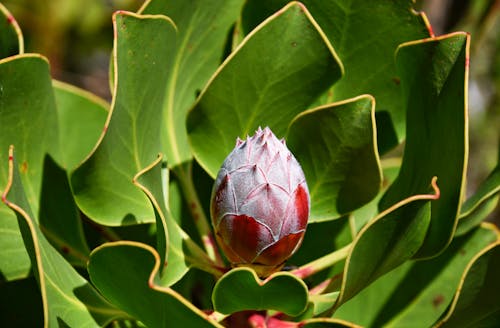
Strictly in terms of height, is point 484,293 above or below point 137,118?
below

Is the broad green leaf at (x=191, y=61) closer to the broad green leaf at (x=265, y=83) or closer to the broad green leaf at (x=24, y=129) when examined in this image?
the broad green leaf at (x=265, y=83)

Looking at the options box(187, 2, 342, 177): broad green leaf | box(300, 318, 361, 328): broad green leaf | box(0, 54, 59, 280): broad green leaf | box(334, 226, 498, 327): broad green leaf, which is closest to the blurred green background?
box(334, 226, 498, 327): broad green leaf

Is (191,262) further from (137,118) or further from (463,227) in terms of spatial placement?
(463,227)

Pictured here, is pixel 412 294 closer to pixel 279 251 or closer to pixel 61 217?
pixel 279 251

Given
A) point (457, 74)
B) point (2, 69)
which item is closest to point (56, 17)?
point (2, 69)

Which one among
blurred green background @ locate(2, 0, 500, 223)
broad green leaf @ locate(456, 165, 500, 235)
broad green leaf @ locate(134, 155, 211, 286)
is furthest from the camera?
blurred green background @ locate(2, 0, 500, 223)

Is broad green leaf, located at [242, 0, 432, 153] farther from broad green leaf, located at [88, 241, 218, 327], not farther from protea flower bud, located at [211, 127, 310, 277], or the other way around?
broad green leaf, located at [88, 241, 218, 327]
